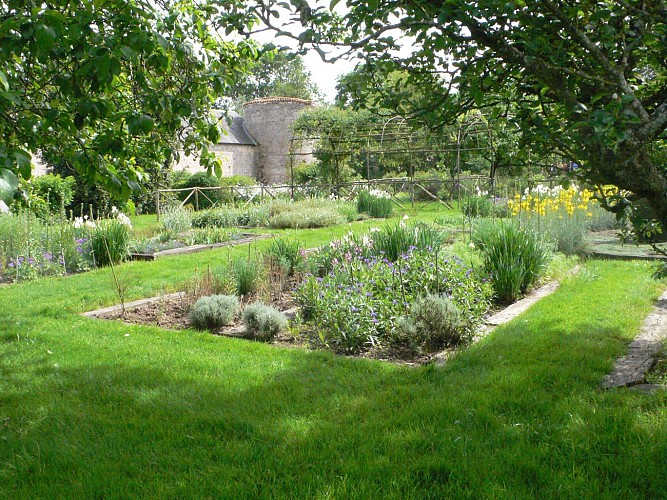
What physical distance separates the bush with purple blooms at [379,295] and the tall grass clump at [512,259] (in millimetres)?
251

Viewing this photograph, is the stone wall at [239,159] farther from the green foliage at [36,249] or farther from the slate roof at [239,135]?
the green foliage at [36,249]

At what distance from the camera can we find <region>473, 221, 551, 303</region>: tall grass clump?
601 centimetres

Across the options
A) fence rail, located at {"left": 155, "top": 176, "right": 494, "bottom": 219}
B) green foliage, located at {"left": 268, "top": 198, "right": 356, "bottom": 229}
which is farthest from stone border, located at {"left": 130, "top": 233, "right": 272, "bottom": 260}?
fence rail, located at {"left": 155, "top": 176, "right": 494, "bottom": 219}

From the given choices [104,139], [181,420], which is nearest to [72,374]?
[181,420]

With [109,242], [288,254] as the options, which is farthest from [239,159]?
[288,254]

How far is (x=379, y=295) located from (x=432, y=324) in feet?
2.08

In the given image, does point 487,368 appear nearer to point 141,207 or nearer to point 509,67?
point 509,67

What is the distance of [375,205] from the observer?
52.6 feet

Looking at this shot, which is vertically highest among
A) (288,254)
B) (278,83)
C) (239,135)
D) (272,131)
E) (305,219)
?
(278,83)

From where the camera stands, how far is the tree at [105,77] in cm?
248

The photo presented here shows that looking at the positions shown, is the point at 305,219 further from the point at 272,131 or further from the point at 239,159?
the point at 272,131

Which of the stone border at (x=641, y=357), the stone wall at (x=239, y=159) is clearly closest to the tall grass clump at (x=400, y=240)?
the stone border at (x=641, y=357)

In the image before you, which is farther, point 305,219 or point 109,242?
point 305,219

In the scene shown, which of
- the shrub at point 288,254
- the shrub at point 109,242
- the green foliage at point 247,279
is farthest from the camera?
the shrub at point 109,242
